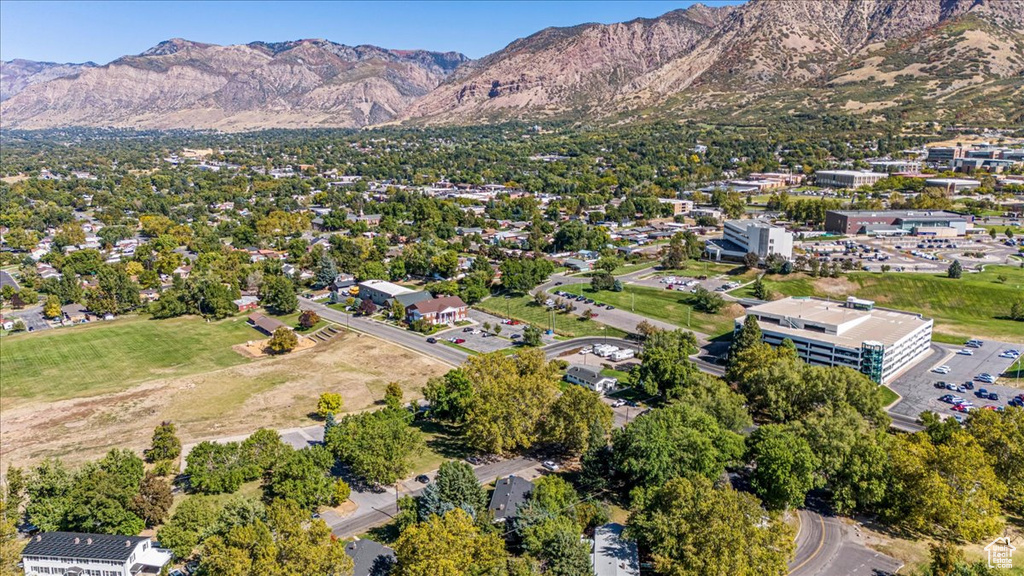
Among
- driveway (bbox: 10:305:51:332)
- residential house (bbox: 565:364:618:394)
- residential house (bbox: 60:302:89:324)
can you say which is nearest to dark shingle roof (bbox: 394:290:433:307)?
residential house (bbox: 565:364:618:394)

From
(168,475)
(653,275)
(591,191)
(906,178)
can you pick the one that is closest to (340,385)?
(168,475)

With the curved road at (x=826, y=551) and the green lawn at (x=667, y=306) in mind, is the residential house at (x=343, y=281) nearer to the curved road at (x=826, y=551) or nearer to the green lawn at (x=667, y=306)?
the green lawn at (x=667, y=306)

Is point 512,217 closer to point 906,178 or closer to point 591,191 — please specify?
point 591,191

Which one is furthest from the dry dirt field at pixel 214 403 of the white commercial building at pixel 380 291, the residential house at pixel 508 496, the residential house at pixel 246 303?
the residential house at pixel 246 303

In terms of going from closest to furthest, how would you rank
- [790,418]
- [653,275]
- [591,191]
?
[790,418] < [653,275] < [591,191]

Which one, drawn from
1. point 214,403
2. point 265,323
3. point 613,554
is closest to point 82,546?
point 214,403
